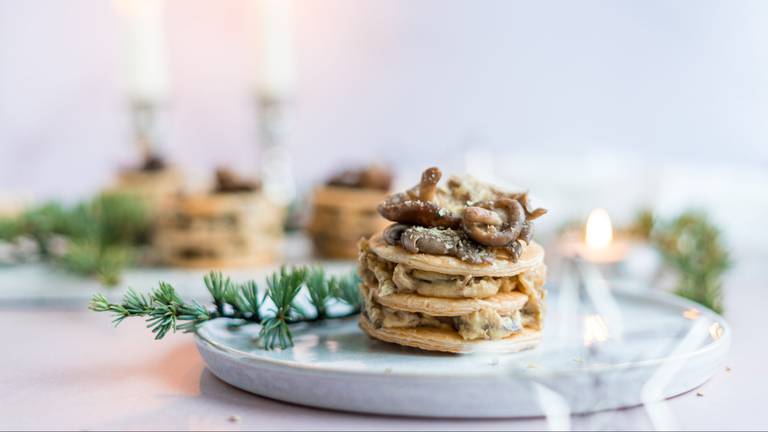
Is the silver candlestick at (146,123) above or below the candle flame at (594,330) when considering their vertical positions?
above

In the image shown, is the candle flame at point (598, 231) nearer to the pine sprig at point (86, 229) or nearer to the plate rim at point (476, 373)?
the plate rim at point (476, 373)

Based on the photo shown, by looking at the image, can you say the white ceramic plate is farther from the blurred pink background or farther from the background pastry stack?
the blurred pink background

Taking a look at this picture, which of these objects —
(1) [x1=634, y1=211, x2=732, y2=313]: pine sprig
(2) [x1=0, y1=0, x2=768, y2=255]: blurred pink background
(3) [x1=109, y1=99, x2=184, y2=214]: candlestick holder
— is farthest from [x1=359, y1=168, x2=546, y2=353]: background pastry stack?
(2) [x1=0, y1=0, x2=768, y2=255]: blurred pink background

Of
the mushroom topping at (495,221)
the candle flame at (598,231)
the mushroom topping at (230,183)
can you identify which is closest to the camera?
the mushroom topping at (495,221)

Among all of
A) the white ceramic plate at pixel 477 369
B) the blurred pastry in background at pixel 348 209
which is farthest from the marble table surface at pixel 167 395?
the blurred pastry in background at pixel 348 209

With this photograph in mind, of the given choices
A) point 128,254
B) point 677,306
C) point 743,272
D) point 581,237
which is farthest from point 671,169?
point 128,254

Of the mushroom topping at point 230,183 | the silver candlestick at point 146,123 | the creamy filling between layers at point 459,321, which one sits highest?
the silver candlestick at point 146,123

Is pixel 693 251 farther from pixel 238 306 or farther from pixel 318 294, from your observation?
pixel 238 306
